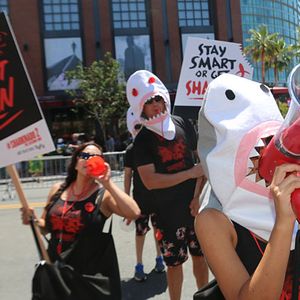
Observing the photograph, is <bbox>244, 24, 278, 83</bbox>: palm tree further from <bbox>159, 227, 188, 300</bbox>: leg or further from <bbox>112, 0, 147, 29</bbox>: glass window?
<bbox>159, 227, 188, 300</bbox>: leg

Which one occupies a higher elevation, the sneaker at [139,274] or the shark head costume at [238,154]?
the shark head costume at [238,154]

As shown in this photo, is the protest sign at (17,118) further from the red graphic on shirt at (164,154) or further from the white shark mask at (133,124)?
the white shark mask at (133,124)

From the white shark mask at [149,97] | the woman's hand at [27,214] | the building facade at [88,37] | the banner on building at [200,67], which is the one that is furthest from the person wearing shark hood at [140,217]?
the building facade at [88,37]

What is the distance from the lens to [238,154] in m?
1.54

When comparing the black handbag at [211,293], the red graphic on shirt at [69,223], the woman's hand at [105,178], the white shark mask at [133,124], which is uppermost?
the white shark mask at [133,124]

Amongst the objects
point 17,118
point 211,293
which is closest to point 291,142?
point 211,293

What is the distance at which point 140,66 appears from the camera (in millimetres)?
33250

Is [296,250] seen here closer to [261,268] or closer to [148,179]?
[261,268]

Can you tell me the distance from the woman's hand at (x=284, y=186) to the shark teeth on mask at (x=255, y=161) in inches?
8.8

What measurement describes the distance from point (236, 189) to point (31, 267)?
13.8 feet

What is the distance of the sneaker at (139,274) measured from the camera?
15.2 ft

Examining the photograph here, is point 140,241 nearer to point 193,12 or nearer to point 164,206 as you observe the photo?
point 164,206

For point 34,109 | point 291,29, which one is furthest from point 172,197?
point 291,29

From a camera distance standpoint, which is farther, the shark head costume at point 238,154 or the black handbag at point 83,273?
the black handbag at point 83,273
